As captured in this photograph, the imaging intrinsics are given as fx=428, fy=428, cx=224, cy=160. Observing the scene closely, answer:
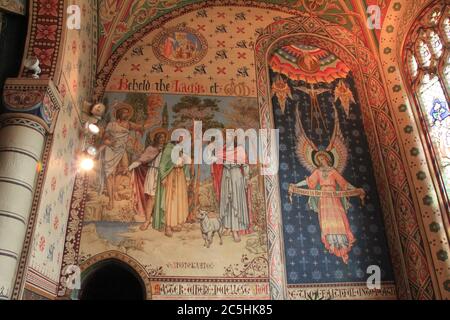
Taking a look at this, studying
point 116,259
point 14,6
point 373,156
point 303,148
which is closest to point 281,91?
point 303,148

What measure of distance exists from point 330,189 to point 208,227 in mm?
2300

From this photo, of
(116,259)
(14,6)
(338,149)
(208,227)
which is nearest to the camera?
(14,6)

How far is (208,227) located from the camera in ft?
22.8

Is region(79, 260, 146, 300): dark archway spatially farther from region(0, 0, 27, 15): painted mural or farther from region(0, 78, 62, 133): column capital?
region(0, 0, 27, 15): painted mural

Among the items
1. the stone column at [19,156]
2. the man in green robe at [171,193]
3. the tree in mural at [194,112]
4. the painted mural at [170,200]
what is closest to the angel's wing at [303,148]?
the painted mural at [170,200]

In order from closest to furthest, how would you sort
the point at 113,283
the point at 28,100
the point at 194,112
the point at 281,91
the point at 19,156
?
the point at 19,156 → the point at 28,100 → the point at 113,283 → the point at 194,112 → the point at 281,91

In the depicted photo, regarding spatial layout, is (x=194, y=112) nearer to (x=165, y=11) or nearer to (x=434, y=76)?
(x=165, y=11)

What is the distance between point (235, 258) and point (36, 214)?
10.0 feet

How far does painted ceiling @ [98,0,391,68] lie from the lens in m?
8.08

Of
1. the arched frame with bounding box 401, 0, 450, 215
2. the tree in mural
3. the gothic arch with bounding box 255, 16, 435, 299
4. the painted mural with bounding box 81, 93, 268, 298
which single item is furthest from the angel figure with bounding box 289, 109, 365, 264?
the tree in mural

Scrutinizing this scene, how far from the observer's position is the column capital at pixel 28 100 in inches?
205

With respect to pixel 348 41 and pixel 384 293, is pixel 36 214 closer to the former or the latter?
pixel 384 293

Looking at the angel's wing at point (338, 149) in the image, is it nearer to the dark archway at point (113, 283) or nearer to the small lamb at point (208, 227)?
the small lamb at point (208, 227)
